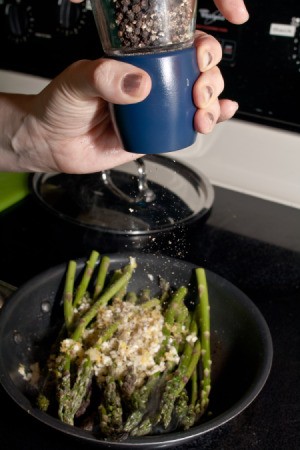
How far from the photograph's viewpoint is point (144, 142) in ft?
2.38

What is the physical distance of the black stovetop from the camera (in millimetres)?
769

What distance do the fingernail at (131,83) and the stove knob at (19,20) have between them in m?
0.80

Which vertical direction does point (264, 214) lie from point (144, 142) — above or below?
below

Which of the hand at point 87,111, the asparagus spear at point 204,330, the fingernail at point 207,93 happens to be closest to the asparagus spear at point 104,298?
the asparagus spear at point 204,330

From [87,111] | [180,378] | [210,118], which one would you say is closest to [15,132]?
[87,111]

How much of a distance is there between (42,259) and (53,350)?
0.27 m

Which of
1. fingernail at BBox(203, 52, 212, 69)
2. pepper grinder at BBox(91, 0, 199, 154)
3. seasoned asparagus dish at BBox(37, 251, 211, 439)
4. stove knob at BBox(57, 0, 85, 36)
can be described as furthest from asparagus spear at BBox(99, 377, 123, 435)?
stove knob at BBox(57, 0, 85, 36)

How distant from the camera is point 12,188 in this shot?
1325 millimetres

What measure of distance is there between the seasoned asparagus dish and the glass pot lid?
205mm

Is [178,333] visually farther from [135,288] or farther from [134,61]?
[134,61]

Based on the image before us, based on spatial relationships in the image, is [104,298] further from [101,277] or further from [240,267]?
[240,267]

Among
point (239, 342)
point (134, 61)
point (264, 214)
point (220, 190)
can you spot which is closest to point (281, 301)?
point (239, 342)

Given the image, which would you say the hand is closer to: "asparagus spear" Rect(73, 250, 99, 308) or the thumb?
the thumb

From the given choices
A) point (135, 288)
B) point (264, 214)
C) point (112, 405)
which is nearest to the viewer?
point (112, 405)
